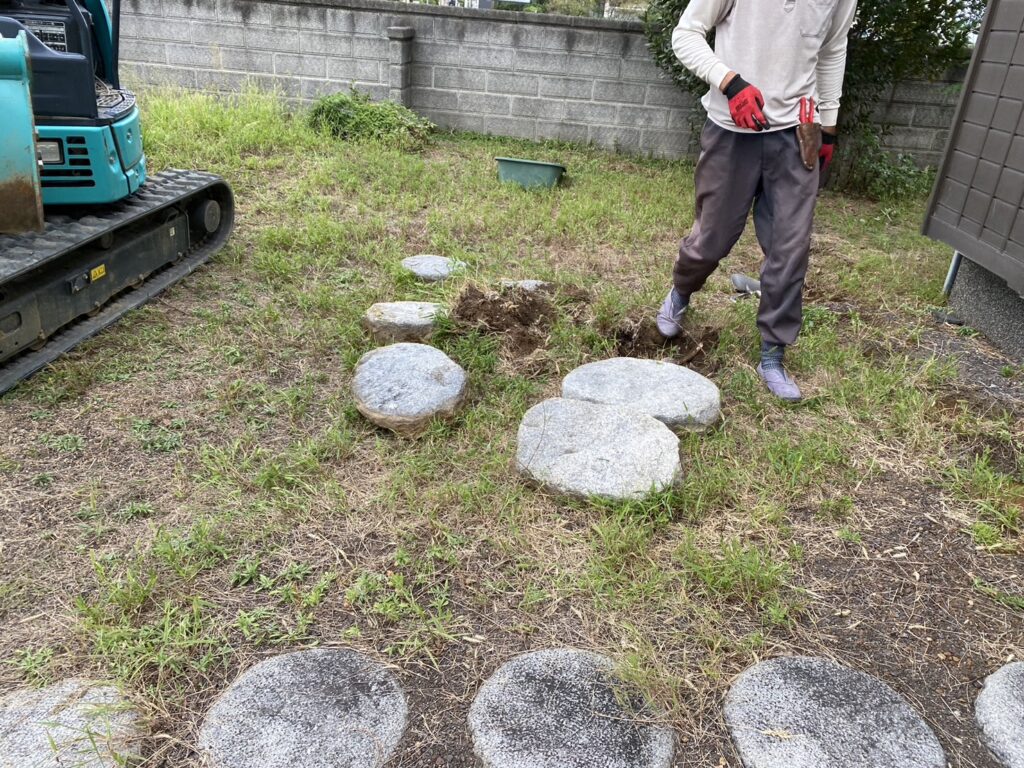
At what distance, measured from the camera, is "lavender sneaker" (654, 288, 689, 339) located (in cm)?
340

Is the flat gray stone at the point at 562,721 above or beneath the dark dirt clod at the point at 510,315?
beneath

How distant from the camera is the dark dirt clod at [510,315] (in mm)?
3367

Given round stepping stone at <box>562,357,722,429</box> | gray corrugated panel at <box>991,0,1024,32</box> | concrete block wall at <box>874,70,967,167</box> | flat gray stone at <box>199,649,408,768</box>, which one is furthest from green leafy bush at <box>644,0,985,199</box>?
flat gray stone at <box>199,649,408,768</box>

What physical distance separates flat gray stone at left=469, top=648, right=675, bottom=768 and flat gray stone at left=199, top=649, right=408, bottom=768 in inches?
8.0

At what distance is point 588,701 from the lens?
1.70 meters

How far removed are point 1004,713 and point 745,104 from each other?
2004 millimetres

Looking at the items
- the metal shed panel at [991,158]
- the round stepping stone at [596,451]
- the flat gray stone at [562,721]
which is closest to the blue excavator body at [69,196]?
the round stepping stone at [596,451]

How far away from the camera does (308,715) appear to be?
1.65 metres

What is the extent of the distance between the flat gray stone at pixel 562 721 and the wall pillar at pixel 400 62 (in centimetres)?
682

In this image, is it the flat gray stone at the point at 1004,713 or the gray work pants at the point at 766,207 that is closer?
the flat gray stone at the point at 1004,713

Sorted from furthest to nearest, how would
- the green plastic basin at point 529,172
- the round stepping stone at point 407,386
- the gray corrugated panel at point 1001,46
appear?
the green plastic basin at point 529,172 < the gray corrugated panel at point 1001,46 < the round stepping stone at point 407,386

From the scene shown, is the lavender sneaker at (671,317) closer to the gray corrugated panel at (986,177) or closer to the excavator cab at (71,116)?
the gray corrugated panel at (986,177)

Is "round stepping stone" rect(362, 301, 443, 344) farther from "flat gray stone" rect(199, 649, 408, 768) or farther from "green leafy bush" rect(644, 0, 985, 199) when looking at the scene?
"green leafy bush" rect(644, 0, 985, 199)

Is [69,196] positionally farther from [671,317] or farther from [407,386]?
[671,317]
